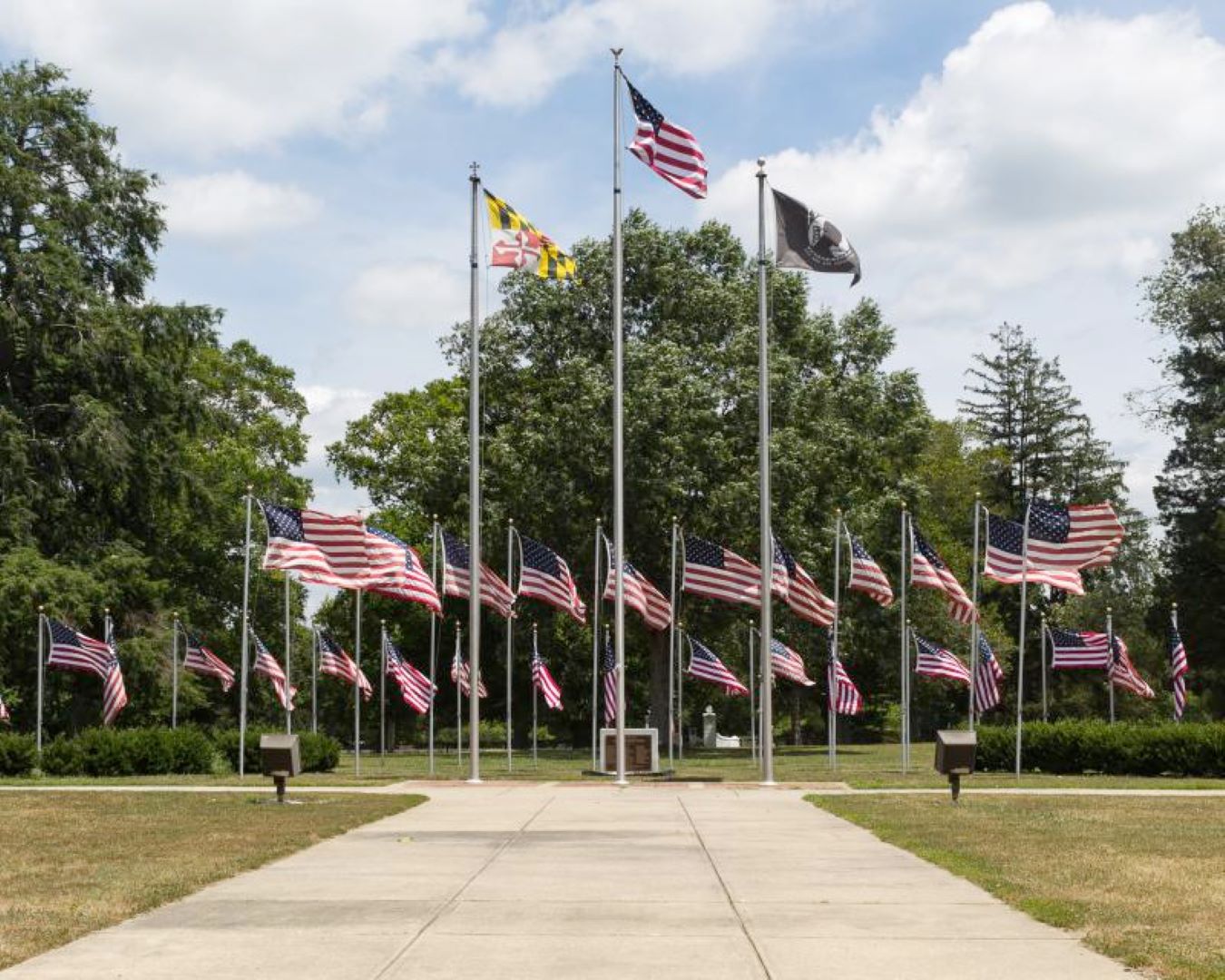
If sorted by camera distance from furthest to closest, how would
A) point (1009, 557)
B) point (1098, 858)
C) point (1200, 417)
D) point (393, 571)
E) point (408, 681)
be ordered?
point (1200, 417) → point (408, 681) → point (1009, 557) → point (393, 571) → point (1098, 858)

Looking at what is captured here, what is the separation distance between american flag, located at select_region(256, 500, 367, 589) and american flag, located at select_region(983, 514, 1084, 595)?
37.4ft

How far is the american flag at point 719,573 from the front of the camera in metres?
32.8

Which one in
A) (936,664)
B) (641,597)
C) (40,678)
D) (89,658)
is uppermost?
(641,597)

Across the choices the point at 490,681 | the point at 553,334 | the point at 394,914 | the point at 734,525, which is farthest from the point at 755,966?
the point at 490,681

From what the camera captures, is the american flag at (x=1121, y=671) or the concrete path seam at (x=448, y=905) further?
the american flag at (x=1121, y=671)

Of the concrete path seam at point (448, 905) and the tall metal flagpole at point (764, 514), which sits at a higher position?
the tall metal flagpole at point (764, 514)

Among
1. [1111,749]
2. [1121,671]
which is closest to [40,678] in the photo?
[1111,749]

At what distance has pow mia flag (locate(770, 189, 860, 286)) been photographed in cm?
3066

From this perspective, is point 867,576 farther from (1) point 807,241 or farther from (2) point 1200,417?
(2) point 1200,417

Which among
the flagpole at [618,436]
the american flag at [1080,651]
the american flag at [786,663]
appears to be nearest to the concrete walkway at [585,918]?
the flagpole at [618,436]

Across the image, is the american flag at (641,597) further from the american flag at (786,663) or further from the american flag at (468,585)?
the american flag at (786,663)

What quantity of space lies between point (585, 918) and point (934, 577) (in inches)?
870

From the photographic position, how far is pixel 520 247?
31.6 meters

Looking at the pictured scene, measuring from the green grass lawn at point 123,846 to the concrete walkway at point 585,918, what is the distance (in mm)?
332
